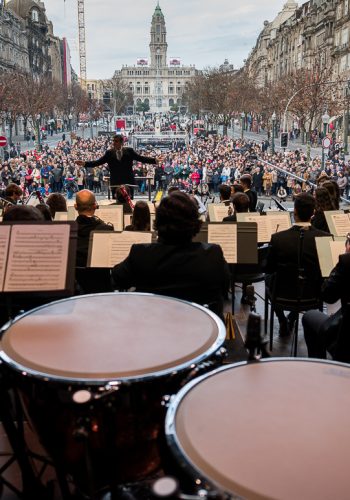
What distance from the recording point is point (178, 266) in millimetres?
3357

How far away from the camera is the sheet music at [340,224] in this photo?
5.80 meters

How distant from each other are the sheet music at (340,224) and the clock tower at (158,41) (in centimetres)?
19404

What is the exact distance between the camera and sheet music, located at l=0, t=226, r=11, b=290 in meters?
3.04

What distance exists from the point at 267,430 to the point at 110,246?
11.1 feet

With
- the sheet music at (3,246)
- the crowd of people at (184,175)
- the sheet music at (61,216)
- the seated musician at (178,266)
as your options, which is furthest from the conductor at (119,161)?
the crowd of people at (184,175)

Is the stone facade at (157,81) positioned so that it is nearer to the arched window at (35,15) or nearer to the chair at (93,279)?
the arched window at (35,15)

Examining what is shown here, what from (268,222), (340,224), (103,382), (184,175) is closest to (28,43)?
(184,175)

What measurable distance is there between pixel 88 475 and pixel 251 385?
854 mm

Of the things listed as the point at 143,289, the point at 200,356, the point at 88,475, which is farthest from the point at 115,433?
the point at 143,289

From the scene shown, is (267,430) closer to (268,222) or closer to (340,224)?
(340,224)

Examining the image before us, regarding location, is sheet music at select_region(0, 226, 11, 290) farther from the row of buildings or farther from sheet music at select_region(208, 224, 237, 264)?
the row of buildings

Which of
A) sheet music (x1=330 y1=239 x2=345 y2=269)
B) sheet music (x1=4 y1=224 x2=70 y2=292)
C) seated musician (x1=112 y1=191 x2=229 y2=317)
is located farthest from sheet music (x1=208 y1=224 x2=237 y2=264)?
sheet music (x1=4 y1=224 x2=70 y2=292)

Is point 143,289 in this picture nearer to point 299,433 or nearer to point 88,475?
point 88,475

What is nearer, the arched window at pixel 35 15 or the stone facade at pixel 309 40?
the stone facade at pixel 309 40
